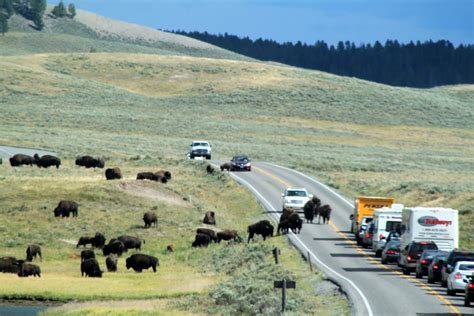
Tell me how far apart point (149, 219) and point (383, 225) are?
1378 cm

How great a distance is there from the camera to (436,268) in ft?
162

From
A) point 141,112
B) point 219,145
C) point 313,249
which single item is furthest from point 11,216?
point 141,112

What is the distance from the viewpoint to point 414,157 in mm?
137000

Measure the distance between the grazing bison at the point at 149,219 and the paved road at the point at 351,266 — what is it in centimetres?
765

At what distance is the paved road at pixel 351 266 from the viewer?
136 ft

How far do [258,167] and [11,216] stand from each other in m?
43.6

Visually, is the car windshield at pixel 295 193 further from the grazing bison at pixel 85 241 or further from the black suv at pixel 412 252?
the black suv at pixel 412 252

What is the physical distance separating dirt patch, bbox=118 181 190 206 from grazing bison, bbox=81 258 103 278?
20.8 m

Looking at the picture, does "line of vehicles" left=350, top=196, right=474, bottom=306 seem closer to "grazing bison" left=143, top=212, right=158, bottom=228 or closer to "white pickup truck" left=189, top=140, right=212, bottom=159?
"grazing bison" left=143, top=212, right=158, bottom=228

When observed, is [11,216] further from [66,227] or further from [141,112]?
[141,112]

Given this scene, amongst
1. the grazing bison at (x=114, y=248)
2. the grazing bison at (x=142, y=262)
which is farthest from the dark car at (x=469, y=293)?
the grazing bison at (x=114, y=248)

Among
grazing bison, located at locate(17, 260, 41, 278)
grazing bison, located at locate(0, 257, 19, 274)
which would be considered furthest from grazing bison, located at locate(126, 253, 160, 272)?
grazing bison, located at locate(0, 257, 19, 274)

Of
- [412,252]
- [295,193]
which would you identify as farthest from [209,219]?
[412,252]

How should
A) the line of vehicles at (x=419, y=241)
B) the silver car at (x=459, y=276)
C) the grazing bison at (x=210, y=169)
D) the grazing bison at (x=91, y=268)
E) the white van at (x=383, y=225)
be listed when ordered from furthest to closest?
the grazing bison at (x=210, y=169) < the white van at (x=383, y=225) < the grazing bison at (x=91, y=268) < the line of vehicles at (x=419, y=241) < the silver car at (x=459, y=276)
